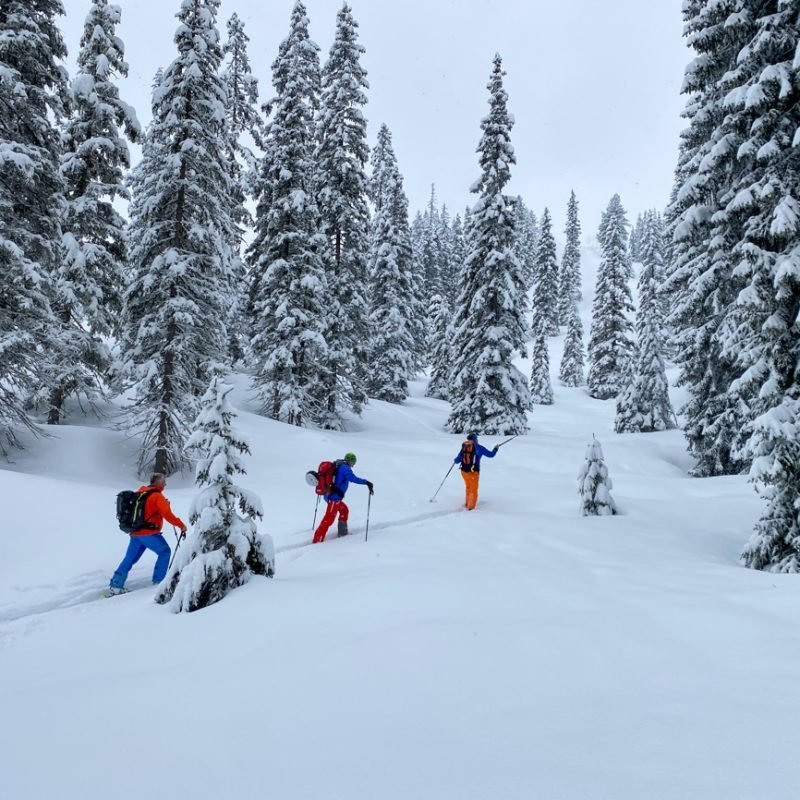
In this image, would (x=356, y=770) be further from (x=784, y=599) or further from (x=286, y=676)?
(x=784, y=599)

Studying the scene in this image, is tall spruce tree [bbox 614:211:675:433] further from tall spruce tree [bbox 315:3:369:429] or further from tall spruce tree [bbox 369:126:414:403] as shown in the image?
tall spruce tree [bbox 315:3:369:429]

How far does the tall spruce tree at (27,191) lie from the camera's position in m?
12.8

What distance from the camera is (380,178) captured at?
149 ft

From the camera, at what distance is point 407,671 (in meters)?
4.46

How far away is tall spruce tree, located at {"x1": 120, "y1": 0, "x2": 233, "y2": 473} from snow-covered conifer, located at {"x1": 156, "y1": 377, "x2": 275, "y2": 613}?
8.82 meters

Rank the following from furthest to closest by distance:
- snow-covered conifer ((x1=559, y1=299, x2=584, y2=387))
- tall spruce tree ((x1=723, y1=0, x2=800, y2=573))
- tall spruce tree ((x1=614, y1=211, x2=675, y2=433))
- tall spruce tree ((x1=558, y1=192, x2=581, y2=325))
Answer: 1. tall spruce tree ((x1=558, y1=192, x2=581, y2=325))
2. snow-covered conifer ((x1=559, y1=299, x2=584, y2=387))
3. tall spruce tree ((x1=614, y1=211, x2=675, y2=433))
4. tall spruce tree ((x1=723, y1=0, x2=800, y2=573))

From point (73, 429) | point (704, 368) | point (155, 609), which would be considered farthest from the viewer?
point (704, 368)

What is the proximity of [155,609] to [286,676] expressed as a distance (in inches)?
130

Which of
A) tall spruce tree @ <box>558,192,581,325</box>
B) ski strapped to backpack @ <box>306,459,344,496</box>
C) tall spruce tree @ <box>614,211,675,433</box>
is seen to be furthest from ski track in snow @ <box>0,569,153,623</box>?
tall spruce tree @ <box>558,192,581,325</box>

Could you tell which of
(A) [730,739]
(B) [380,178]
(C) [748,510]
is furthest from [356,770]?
(B) [380,178]

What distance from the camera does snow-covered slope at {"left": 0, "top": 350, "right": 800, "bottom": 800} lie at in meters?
3.19

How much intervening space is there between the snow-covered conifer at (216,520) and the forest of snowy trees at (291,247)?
0.89ft

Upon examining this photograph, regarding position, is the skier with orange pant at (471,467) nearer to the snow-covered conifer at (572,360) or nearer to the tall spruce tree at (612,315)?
the tall spruce tree at (612,315)

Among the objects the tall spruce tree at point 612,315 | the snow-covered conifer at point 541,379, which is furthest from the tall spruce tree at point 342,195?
the tall spruce tree at point 612,315
